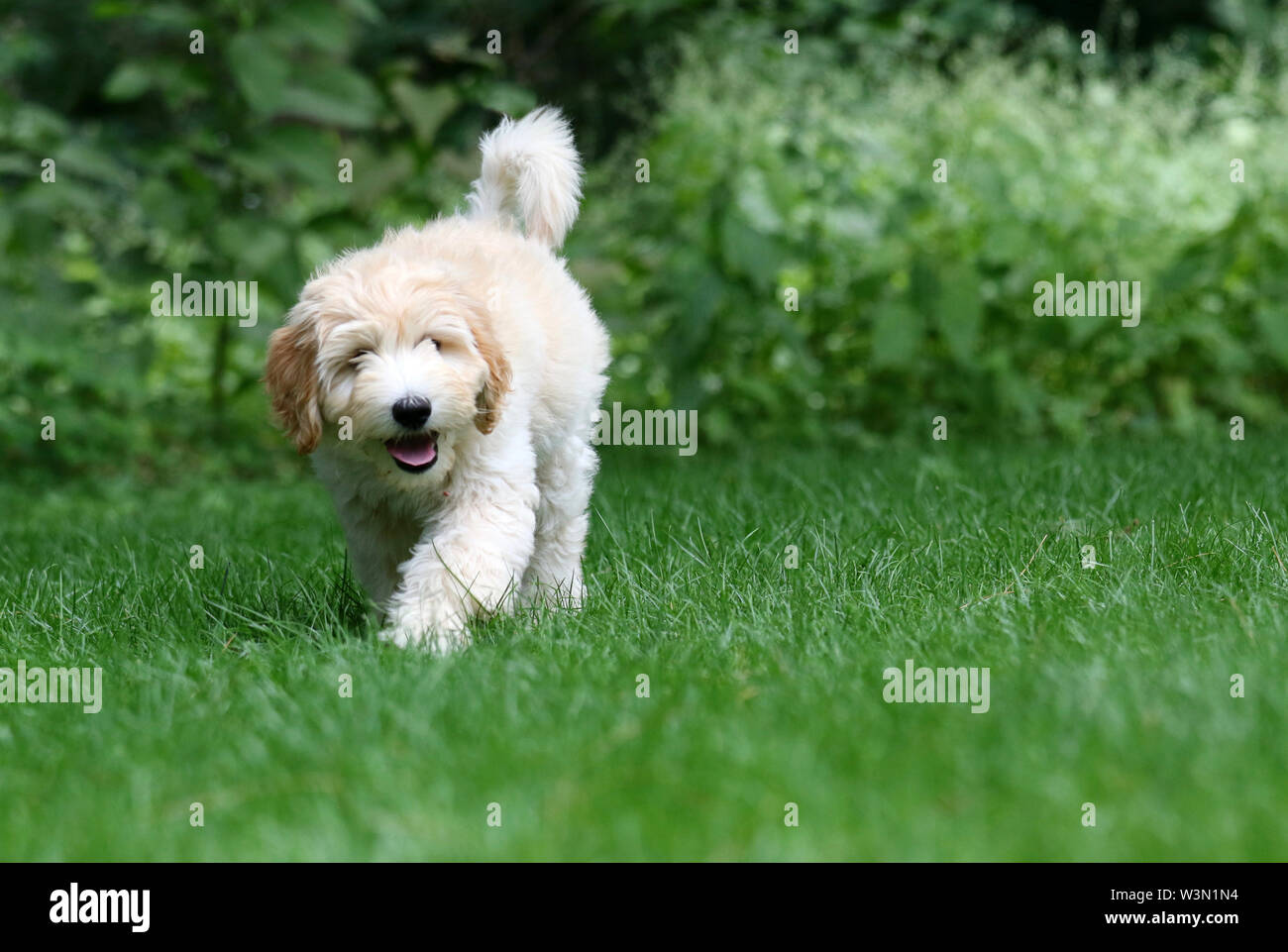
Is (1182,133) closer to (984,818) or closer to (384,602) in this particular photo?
(384,602)

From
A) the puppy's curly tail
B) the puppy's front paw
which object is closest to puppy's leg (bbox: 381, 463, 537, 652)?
the puppy's front paw

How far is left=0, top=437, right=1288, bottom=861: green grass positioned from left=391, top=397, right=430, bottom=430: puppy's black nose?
0.50 m

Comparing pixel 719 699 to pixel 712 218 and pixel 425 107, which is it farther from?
pixel 425 107

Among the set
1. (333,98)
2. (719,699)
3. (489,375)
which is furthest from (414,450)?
(333,98)

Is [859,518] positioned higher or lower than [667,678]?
higher

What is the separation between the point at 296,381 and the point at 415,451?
35cm

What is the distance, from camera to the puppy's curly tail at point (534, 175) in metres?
4.16

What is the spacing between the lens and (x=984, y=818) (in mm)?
2217

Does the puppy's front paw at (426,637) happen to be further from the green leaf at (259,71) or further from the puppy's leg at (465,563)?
the green leaf at (259,71)

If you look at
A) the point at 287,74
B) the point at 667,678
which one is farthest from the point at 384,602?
the point at 287,74

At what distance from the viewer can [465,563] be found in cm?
346

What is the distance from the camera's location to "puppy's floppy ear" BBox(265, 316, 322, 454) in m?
3.51

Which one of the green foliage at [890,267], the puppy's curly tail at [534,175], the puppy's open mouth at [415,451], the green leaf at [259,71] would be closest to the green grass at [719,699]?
the puppy's open mouth at [415,451]

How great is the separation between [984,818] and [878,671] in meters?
0.74
